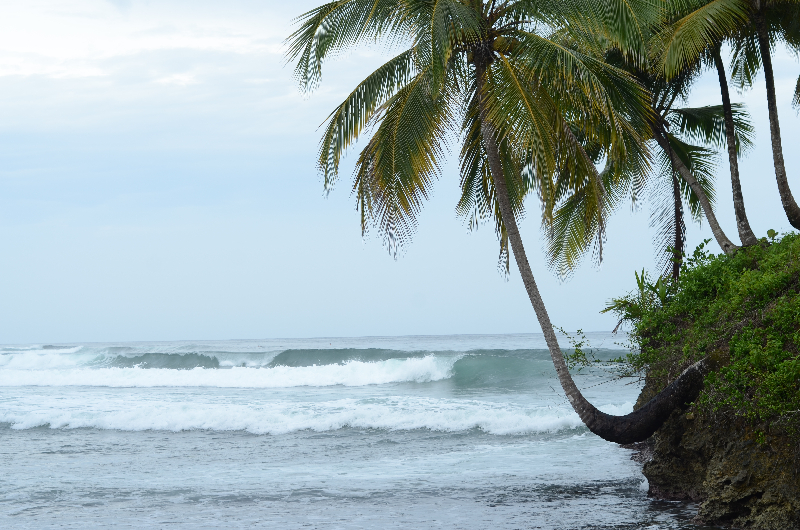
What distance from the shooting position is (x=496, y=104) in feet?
25.8

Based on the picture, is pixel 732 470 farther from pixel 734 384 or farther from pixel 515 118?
pixel 515 118

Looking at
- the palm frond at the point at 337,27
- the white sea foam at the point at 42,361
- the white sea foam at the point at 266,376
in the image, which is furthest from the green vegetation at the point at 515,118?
the white sea foam at the point at 42,361

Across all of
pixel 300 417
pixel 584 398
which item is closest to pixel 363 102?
pixel 584 398

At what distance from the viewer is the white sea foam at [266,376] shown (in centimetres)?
2766

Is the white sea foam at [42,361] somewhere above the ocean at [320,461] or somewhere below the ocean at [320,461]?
below

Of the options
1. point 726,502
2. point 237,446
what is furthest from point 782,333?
point 237,446

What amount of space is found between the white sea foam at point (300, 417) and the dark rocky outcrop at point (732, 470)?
23.3 ft

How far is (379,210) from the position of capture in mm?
8656

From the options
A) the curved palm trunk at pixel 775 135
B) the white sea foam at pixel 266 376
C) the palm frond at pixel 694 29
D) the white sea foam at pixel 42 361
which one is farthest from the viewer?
the white sea foam at pixel 42 361

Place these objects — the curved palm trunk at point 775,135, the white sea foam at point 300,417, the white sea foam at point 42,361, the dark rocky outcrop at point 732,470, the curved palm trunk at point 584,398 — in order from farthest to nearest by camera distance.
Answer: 1. the white sea foam at point 42,361
2. the white sea foam at point 300,417
3. the curved palm trunk at point 775,135
4. the curved palm trunk at point 584,398
5. the dark rocky outcrop at point 732,470

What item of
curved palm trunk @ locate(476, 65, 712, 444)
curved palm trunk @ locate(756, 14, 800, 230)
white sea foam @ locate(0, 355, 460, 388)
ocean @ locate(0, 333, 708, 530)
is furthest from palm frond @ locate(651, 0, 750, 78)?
white sea foam @ locate(0, 355, 460, 388)

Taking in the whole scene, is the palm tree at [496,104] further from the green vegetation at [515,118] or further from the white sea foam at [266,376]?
the white sea foam at [266,376]

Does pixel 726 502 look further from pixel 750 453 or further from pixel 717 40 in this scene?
pixel 717 40

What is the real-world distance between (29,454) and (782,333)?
12.7 m
